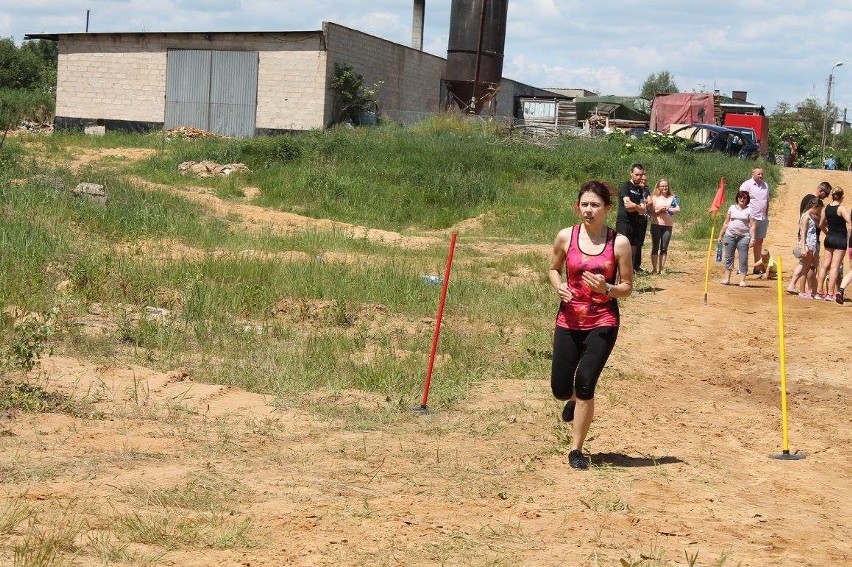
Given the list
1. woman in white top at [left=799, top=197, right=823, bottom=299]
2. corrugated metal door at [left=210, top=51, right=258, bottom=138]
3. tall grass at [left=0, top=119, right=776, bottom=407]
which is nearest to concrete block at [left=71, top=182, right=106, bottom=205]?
tall grass at [left=0, top=119, right=776, bottom=407]

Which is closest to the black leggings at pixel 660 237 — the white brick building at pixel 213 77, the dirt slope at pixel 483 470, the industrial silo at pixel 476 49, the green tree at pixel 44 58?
the dirt slope at pixel 483 470

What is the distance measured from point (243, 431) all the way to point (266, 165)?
21.0m

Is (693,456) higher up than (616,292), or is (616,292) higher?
(616,292)

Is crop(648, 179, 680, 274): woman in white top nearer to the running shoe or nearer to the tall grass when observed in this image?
the tall grass

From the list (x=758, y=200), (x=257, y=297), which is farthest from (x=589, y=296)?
(x=758, y=200)

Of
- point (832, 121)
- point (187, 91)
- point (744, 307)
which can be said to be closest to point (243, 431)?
point (744, 307)

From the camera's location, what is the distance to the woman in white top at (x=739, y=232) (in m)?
17.3

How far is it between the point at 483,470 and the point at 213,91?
31062 mm

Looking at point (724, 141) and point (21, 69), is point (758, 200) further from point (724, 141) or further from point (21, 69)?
point (21, 69)

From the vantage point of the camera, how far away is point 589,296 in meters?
7.27

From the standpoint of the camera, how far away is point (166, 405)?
335 inches

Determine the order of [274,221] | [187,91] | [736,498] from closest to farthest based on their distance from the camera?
[736,498] < [274,221] < [187,91]

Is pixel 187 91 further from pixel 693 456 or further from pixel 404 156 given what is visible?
pixel 693 456

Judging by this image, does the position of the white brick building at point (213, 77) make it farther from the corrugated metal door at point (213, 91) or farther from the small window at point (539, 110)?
the small window at point (539, 110)
